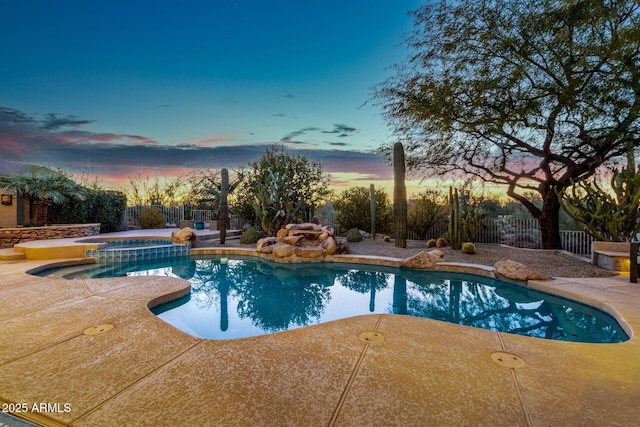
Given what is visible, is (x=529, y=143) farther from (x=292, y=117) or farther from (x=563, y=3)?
(x=292, y=117)

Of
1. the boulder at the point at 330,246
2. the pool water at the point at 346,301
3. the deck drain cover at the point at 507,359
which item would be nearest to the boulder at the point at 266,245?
the pool water at the point at 346,301

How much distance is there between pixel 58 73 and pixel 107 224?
225 inches

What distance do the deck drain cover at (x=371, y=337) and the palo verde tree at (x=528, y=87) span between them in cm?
824

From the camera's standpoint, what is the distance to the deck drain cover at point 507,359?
8.33 feet

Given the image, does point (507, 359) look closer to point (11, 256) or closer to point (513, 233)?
point (11, 256)

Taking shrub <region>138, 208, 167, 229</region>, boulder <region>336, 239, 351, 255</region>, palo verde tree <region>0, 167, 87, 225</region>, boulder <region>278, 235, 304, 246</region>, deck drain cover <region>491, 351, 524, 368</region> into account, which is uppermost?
palo verde tree <region>0, 167, 87, 225</region>

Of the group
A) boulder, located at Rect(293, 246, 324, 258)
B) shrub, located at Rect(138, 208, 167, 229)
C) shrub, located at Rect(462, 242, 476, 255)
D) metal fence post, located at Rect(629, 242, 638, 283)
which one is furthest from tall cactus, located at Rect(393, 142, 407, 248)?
shrub, located at Rect(138, 208, 167, 229)

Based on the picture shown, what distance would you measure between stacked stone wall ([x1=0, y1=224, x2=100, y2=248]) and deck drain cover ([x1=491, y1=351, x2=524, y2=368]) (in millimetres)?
12045

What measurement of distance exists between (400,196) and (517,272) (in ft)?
14.0

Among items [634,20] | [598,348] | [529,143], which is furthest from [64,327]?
[634,20]

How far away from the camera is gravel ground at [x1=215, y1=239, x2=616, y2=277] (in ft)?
21.2

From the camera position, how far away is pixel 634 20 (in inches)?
306

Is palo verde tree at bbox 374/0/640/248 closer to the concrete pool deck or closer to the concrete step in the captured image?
the concrete pool deck

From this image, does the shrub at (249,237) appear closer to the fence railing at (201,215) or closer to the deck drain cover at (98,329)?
the fence railing at (201,215)
